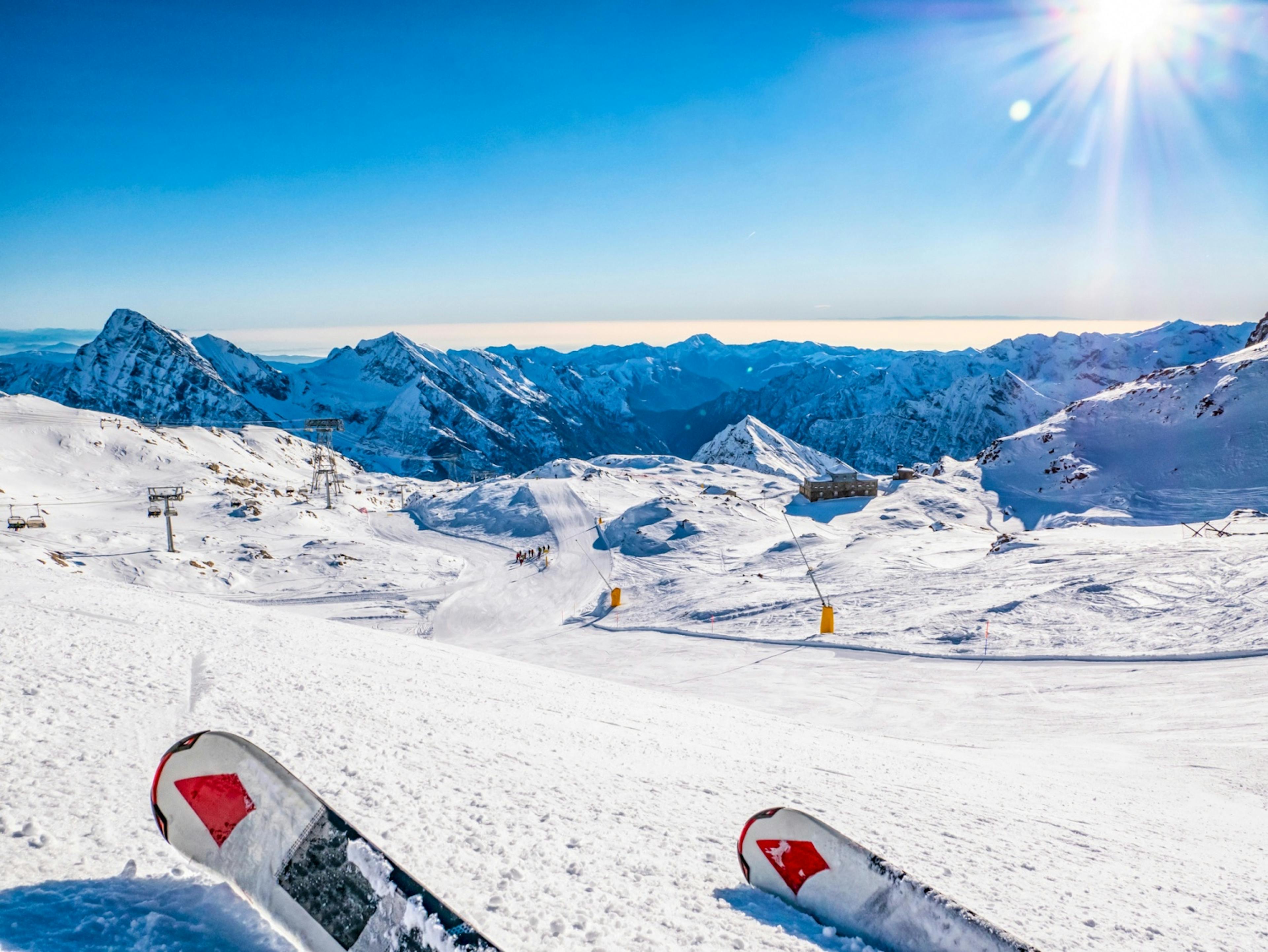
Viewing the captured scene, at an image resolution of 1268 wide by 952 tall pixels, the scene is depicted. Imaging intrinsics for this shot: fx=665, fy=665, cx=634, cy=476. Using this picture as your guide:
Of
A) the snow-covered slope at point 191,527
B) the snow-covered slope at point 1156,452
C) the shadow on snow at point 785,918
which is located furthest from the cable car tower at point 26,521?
the snow-covered slope at point 1156,452

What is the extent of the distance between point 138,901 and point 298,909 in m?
1.13

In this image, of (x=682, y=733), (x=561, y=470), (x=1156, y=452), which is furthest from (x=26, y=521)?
(x=1156, y=452)

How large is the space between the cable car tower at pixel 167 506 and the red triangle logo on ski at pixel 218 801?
47.2m

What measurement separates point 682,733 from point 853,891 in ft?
21.5

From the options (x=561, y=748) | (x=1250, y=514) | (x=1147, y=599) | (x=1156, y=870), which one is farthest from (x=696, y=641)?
(x=1250, y=514)

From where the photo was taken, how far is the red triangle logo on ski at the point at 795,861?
188 inches

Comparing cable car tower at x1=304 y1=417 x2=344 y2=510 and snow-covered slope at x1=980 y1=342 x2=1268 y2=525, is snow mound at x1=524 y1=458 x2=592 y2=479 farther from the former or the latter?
snow-covered slope at x1=980 y1=342 x2=1268 y2=525

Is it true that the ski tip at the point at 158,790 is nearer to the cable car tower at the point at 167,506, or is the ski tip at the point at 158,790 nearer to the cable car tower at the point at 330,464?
the cable car tower at the point at 167,506

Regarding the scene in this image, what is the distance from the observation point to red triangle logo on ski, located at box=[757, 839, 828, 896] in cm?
477

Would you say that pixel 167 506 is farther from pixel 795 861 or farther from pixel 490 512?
pixel 795 861

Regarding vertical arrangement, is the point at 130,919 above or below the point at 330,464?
above

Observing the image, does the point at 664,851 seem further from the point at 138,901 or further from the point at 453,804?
the point at 138,901

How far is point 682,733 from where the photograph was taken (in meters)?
10.9

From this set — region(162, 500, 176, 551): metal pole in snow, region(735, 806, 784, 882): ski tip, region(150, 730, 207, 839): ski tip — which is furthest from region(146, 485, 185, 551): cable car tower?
region(735, 806, 784, 882): ski tip
